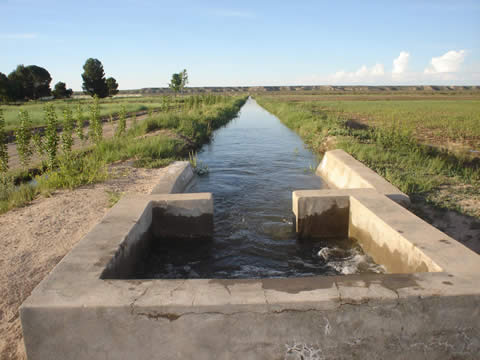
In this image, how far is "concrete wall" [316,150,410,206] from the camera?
528cm

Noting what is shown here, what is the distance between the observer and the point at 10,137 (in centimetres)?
1524

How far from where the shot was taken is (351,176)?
6734 millimetres

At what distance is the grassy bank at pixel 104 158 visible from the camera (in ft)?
20.5

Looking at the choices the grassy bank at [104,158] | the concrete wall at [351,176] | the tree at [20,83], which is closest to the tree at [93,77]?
the tree at [20,83]

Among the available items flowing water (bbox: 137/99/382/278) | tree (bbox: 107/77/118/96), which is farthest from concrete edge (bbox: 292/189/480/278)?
tree (bbox: 107/77/118/96)

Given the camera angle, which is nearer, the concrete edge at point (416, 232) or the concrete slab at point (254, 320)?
the concrete slab at point (254, 320)

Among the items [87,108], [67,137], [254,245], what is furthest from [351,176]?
[87,108]

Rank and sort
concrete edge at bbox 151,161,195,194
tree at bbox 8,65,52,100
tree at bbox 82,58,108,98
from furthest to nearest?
tree at bbox 82,58,108,98
tree at bbox 8,65,52,100
concrete edge at bbox 151,161,195,194

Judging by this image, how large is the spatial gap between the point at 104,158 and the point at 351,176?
600cm

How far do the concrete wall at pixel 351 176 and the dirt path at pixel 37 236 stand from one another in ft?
12.8

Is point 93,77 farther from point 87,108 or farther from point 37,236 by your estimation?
point 37,236

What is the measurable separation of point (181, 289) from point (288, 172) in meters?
7.08

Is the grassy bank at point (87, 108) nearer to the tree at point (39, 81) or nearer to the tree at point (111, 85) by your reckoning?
the tree at point (39, 81)

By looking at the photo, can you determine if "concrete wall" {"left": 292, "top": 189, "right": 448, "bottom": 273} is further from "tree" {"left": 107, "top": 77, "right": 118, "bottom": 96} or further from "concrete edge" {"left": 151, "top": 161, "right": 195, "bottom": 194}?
"tree" {"left": 107, "top": 77, "right": 118, "bottom": 96}
